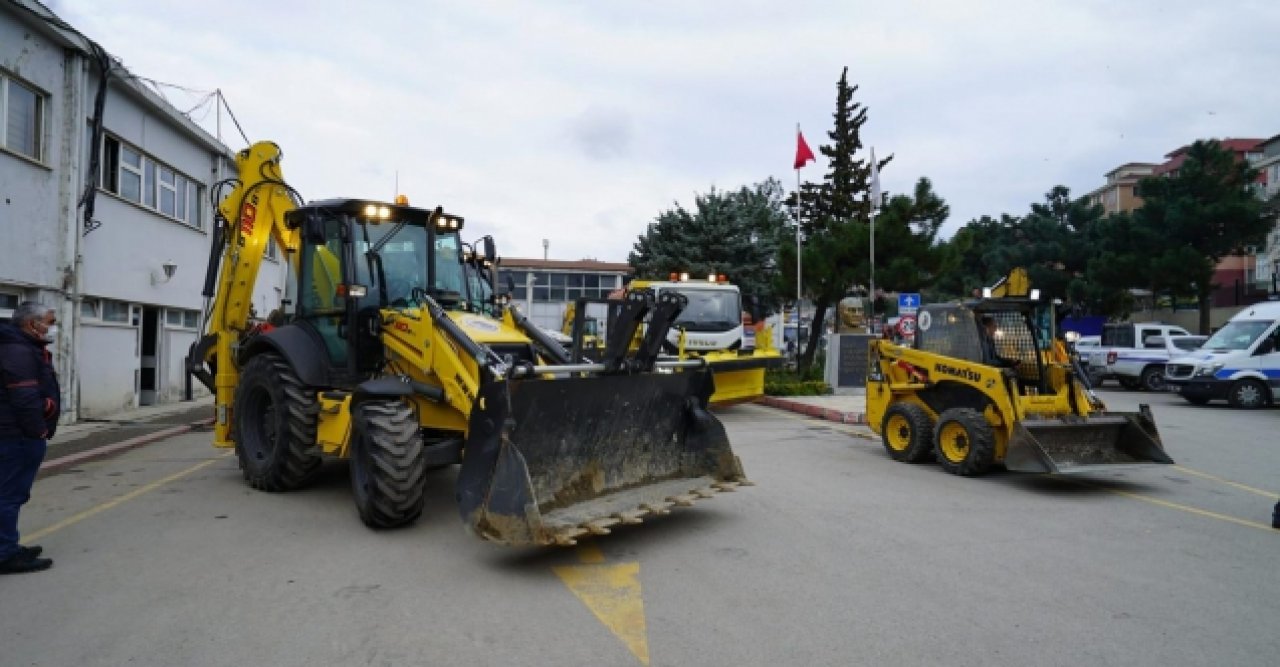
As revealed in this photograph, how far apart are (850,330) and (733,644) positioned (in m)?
18.2

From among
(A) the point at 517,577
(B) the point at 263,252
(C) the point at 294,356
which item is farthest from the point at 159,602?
(B) the point at 263,252

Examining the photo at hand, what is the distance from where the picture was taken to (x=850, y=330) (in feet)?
69.3

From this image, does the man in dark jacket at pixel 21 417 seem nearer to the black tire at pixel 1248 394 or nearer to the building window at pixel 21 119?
the building window at pixel 21 119

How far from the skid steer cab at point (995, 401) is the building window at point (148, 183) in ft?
45.3

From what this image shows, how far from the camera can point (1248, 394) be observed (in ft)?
53.5

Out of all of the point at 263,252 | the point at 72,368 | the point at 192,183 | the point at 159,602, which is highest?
the point at 192,183

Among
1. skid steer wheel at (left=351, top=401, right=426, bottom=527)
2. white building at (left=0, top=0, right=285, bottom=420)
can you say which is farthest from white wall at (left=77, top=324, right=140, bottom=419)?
skid steer wheel at (left=351, top=401, right=426, bottom=527)

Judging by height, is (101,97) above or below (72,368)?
above

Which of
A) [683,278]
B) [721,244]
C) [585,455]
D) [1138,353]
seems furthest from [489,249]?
[721,244]

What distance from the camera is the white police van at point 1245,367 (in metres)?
16.1

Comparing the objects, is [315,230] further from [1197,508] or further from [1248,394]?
[1248,394]

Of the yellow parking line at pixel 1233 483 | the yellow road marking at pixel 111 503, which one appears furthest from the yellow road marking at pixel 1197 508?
the yellow road marking at pixel 111 503

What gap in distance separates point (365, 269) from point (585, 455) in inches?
115

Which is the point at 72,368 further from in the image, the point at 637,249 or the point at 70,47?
the point at 637,249
